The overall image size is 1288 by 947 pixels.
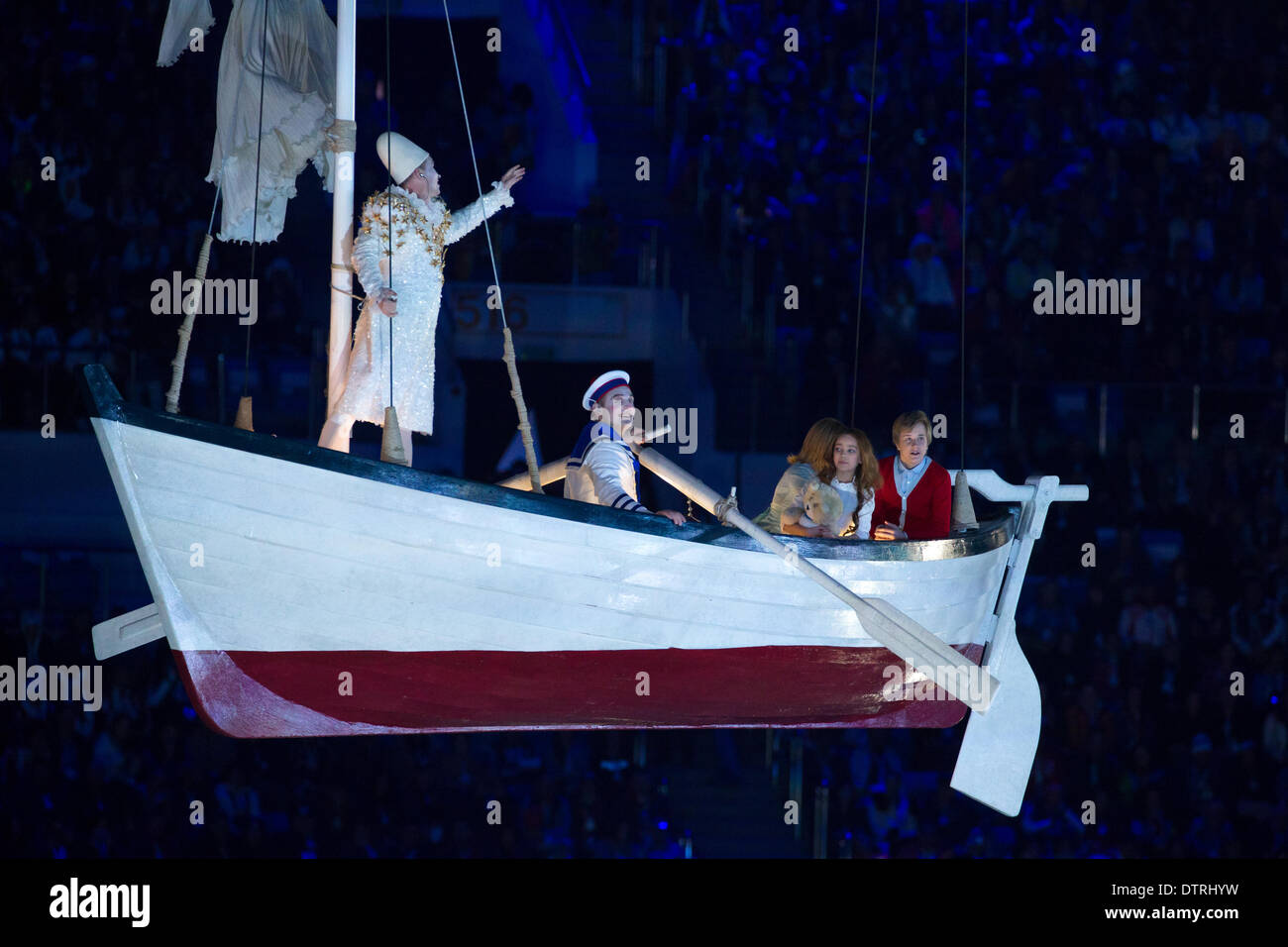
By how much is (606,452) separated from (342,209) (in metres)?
1.09

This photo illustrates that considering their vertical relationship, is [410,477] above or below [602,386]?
below

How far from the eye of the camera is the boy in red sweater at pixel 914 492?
253 inches

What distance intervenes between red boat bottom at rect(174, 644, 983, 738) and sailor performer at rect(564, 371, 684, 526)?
1.71 ft

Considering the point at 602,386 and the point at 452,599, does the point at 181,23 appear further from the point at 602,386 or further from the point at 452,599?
the point at 452,599

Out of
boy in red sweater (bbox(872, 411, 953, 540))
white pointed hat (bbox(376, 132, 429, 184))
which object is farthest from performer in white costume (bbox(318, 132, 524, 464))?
boy in red sweater (bbox(872, 411, 953, 540))

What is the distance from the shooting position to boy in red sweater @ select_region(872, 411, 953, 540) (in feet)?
21.1

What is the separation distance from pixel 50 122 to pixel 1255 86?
5.78 m
